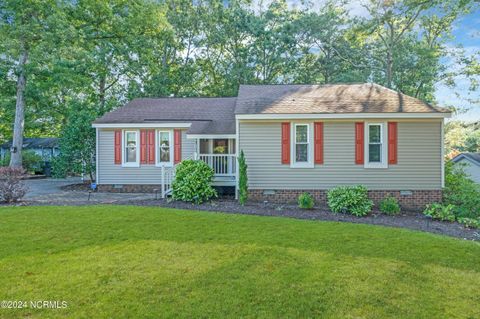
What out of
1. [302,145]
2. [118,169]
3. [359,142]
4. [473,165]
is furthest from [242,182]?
[473,165]

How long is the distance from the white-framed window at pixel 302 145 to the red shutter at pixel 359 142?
5.06 ft

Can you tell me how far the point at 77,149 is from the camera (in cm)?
1340

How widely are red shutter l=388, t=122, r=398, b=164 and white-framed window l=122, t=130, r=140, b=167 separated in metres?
9.95

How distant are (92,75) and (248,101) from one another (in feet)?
51.3

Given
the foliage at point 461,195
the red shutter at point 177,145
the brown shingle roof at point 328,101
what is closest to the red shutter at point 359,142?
the brown shingle roof at point 328,101

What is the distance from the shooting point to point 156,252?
4824 mm

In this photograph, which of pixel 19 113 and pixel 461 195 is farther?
pixel 19 113

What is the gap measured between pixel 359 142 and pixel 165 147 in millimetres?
7884

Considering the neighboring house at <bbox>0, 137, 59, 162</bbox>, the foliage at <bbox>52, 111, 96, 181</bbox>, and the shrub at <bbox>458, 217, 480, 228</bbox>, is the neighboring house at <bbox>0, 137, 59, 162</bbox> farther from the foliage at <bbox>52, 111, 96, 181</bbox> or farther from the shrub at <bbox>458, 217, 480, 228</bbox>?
the shrub at <bbox>458, 217, 480, 228</bbox>

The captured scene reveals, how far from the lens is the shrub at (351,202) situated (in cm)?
863

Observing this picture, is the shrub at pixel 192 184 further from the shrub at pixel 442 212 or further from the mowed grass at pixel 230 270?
the shrub at pixel 442 212

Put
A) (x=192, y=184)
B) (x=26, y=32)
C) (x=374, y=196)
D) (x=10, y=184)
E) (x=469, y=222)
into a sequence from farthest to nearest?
(x=26, y=32), (x=374, y=196), (x=192, y=184), (x=10, y=184), (x=469, y=222)

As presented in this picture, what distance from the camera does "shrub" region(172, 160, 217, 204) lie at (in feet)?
Answer: 30.8

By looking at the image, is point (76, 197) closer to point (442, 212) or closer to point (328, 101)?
point (328, 101)
